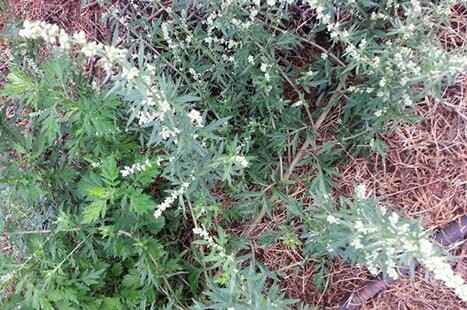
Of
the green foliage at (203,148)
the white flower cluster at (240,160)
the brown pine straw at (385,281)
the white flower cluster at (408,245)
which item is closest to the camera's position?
the white flower cluster at (408,245)

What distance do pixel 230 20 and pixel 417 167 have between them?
150cm

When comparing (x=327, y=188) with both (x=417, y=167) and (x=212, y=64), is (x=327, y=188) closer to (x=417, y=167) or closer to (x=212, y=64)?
(x=417, y=167)

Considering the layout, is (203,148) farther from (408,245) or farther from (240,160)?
(408,245)

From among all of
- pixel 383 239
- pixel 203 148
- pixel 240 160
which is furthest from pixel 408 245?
pixel 203 148

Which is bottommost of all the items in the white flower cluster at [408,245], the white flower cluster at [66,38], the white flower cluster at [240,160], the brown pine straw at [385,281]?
the brown pine straw at [385,281]

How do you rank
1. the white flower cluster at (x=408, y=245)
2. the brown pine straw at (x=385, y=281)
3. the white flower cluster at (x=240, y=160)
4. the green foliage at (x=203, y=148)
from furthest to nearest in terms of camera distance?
the brown pine straw at (x=385, y=281) < the green foliage at (x=203, y=148) < the white flower cluster at (x=240, y=160) < the white flower cluster at (x=408, y=245)

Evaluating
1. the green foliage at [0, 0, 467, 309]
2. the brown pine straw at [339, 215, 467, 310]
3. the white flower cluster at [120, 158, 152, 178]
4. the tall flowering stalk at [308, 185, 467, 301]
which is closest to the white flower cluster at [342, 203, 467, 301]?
the tall flowering stalk at [308, 185, 467, 301]

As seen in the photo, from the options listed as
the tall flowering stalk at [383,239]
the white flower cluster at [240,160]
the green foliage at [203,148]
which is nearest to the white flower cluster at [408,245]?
the tall flowering stalk at [383,239]

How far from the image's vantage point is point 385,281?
3.32m

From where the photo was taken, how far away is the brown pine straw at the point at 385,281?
3224 millimetres

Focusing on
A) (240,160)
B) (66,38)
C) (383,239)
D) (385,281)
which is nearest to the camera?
(66,38)

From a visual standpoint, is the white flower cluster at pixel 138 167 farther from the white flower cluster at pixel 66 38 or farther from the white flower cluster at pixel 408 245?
the white flower cluster at pixel 408 245

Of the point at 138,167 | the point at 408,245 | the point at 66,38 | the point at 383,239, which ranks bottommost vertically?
the point at 138,167

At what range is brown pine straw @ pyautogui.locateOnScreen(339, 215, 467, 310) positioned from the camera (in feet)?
10.6
